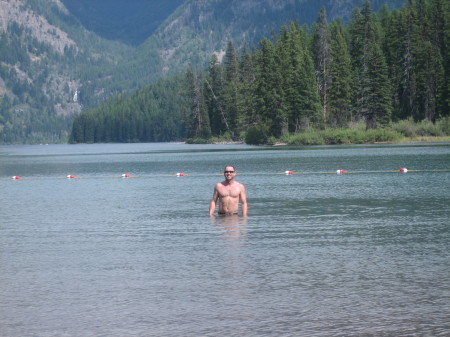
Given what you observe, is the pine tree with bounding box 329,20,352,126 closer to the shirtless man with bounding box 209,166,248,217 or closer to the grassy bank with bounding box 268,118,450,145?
the grassy bank with bounding box 268,118,450,145

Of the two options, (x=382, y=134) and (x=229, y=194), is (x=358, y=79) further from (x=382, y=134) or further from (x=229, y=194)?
(x=229, y=194)

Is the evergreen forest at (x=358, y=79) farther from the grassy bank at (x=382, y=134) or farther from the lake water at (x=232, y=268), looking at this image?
the lake water at (x=232, y=268)

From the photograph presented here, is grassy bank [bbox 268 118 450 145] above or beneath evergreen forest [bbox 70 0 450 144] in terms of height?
beneath

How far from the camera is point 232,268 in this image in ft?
68.7

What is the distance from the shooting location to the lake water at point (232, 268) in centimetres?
1555

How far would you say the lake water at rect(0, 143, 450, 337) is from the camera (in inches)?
612

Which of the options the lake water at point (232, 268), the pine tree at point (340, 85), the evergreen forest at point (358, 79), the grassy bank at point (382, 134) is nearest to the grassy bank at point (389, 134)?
the grassy bank at point (382, 134)

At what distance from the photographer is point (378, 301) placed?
1678 centimetres

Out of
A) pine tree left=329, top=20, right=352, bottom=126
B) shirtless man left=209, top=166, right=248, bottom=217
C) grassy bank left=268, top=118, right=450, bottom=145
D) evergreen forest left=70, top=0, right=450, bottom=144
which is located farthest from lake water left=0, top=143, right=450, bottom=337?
pine tree left=329, top=20, right=352, bottom=126

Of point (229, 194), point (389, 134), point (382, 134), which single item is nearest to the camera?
point (229, 194)

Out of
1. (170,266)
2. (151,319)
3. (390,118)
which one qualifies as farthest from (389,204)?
(390,118)

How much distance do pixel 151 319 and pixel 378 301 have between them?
4.99 m

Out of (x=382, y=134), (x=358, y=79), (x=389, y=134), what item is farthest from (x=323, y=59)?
(x=389, y=134)

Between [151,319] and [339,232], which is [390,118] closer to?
[339,232]
